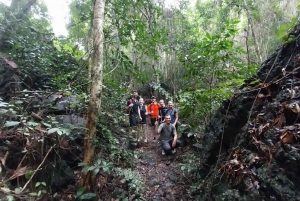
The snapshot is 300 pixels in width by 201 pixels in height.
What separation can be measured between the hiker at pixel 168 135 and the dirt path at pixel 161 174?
0.63ft

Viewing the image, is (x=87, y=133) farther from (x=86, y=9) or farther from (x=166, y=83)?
(x=166, y=83)

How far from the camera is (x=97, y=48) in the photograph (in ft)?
14.8

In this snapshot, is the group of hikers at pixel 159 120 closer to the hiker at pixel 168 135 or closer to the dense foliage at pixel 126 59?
the hiker at pixel 168 135

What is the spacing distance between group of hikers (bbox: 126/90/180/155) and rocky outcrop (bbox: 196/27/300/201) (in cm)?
276

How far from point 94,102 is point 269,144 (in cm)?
302

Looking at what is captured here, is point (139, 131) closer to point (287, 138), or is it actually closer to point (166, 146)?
point (166, 146)

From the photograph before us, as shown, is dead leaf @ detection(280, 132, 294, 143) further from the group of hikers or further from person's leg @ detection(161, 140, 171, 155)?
person's leg @ detection(161, 140, 171, 155)

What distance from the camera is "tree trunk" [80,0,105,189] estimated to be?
4.31m

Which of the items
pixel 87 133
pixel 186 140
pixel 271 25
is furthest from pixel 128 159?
pixel 271 25

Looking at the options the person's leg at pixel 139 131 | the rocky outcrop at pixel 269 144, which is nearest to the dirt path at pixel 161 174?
the person's leg at pixel 139 131

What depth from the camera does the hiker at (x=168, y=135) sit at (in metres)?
6.68

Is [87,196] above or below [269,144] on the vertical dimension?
below

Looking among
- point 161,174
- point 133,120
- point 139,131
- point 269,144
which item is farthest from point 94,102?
point 139,131

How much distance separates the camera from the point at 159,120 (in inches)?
369
